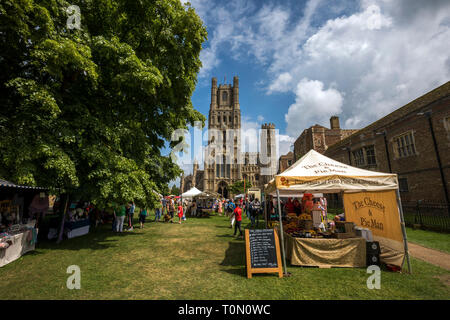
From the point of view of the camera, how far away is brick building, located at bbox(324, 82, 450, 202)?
535 inches

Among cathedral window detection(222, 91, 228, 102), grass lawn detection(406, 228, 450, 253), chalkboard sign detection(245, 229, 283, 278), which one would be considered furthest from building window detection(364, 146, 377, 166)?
cathedral window detection(222, 91, 228, 102)

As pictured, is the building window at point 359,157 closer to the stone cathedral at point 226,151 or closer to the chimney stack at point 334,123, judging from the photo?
the chimney stack at point 334,123

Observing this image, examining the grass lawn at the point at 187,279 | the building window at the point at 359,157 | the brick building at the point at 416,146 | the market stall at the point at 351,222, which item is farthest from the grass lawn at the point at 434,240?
the building window at the point at 359,157

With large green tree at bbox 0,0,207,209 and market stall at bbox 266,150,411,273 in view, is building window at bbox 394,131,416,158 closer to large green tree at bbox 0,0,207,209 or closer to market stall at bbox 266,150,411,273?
market stall at bbox 266,150,411,273

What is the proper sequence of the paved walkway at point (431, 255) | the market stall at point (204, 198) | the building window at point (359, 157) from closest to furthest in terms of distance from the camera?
the paved walkway at point (431, 255) < the building window at point (359, 157) < the market stall at point (204, 198)

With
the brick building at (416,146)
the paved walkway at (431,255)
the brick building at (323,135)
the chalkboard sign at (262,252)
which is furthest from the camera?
the brick building at (323,135)

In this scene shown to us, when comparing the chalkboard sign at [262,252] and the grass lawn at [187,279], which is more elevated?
the chalkboard sign at [262,252]

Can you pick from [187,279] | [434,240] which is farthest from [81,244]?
[434,240]

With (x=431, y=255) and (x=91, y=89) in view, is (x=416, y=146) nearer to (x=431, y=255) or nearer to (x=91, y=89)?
(x=431, y=255)

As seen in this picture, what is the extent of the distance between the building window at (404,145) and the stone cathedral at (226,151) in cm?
4478

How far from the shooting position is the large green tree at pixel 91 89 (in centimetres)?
590

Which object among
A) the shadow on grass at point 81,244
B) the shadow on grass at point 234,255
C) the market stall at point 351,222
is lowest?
the shadow on grass at point 81,244

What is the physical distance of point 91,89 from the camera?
27.4 ft

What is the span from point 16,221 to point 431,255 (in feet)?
59.2
